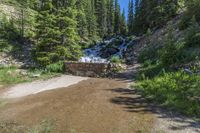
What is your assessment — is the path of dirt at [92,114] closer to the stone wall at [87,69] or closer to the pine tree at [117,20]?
the stone wall at [87,69]

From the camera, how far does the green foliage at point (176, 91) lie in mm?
12078

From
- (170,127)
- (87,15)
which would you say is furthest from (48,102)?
(87,15)

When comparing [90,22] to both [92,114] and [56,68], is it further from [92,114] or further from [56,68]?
[92,114]

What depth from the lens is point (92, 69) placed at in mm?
22297

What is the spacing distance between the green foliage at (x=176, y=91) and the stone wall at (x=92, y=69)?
224 inches

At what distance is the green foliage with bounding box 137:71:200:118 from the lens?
12.1 m

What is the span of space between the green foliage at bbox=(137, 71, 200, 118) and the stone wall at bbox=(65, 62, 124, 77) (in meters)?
5.70

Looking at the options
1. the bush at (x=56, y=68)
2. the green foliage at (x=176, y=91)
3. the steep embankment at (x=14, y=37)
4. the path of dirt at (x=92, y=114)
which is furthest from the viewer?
the steep embankment at (x=14, y=37)

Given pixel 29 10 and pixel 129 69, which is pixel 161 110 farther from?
pixel 29 10

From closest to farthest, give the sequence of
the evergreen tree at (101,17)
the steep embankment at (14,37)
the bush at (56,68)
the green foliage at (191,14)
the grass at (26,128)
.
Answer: the grass at (26,128) < the bush at (56,68) < the green foliage at (191,14) < the steep embankment at (14,37) < the evergreen tree at (101,17)

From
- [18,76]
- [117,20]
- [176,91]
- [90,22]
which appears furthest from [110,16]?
[176,91]

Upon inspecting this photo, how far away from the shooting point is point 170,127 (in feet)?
32.9

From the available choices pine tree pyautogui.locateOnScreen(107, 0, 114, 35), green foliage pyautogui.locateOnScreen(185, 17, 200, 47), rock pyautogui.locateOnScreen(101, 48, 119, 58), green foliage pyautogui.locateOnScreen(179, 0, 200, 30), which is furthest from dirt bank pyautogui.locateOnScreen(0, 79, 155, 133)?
pine tree pyautogui.locateOnScreen(107, 0, 114, 35)

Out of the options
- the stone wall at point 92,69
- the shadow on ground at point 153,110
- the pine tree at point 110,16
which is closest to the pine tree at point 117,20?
the pine tree at point 110,16
